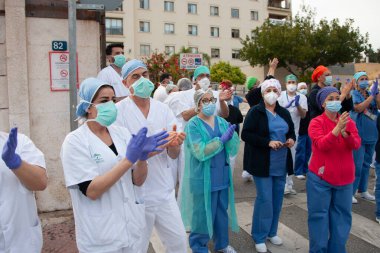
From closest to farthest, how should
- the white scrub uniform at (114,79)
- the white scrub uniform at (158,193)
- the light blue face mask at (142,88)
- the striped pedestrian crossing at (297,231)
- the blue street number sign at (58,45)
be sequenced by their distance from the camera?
1. the white scrub uniform at (158,193)
2. the light blue face mask at (142,88)
3. the striped pedestrian crossing at (297,231)
4. the white scrub uniform at (114,79)
5. the blue street number sign at (58,45)

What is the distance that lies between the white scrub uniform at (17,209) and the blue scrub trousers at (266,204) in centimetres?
275

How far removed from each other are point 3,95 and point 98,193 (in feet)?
11.8

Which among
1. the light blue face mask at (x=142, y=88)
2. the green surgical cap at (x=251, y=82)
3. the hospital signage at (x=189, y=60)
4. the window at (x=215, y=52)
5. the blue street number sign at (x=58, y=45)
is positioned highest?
the window at (x=215, y=52)

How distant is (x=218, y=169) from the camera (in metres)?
4.47

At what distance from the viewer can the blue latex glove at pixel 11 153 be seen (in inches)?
90.2

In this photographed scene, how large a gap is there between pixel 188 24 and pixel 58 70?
1958 inches

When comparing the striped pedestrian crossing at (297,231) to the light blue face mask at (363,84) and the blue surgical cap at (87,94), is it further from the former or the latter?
the blue surgical cap at (87,94)

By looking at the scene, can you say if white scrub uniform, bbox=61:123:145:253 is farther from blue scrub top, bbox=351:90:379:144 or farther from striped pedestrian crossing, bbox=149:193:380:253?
blue scrub top, bbox=351:90:379:144

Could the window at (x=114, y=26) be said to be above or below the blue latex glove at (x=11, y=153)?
above

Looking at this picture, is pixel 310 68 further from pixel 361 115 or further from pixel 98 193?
pixel 98 193

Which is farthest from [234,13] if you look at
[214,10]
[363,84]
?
[363,84]

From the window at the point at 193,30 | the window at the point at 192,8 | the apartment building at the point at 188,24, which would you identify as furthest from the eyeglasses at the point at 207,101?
the window at the point at 192,8

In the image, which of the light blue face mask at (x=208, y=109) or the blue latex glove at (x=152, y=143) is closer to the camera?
the blue latex glove at (x=152, y=143)

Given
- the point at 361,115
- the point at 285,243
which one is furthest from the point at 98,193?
the point at 361,115
